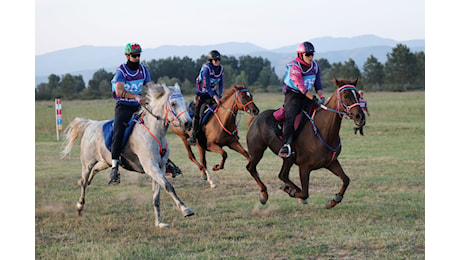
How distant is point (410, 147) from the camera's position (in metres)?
20.7

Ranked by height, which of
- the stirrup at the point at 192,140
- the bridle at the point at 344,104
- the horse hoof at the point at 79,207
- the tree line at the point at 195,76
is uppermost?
the tree line at the point at 195,76

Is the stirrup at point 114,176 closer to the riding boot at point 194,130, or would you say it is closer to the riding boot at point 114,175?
the riding boot at point 114,175

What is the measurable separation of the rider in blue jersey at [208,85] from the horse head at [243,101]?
0.53 m

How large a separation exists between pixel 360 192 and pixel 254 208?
108 inches

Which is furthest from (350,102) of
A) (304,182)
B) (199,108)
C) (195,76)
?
(195,76)

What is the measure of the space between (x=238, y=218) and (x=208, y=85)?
400 centimetres

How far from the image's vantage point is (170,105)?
351 inches

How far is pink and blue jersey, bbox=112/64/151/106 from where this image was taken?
934 cm

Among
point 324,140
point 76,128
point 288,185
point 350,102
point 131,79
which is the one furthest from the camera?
point 76,128

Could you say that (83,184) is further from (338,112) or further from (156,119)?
(338,112)

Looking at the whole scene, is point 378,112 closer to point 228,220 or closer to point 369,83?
point 228,220

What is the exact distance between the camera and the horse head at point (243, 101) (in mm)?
12286

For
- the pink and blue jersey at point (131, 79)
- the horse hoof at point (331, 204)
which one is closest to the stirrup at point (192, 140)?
the pink and blue jersey at point (131, 79)

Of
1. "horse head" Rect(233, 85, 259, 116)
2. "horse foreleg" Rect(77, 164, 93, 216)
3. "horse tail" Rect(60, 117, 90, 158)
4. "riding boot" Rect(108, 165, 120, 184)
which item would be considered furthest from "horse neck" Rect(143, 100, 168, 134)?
"horse head" Rect(233, 85, 259, 116)
